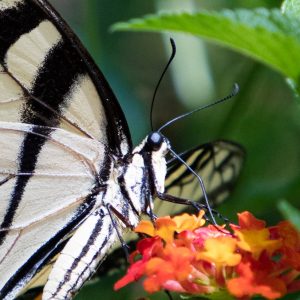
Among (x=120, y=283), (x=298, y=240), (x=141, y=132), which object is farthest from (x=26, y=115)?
(x=141, y=132)

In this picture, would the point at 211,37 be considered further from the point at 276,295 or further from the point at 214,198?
the point at 214,198

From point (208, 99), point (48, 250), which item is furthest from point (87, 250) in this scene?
point (208, 99)

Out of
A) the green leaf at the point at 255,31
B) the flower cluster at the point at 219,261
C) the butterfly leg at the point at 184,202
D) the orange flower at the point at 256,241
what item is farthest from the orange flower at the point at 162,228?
the green leaf at the point at 255,31

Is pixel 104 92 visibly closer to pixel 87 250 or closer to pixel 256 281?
pixel 87 250

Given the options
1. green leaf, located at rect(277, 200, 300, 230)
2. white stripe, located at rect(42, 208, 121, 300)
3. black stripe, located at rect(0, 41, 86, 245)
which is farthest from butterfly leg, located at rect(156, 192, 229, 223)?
green leaf, located at rect(277, 200, 300, 230)

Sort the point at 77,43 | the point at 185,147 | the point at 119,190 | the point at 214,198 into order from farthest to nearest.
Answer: the point at 185,147 → the point at 214,198 → the point at 119,190 → the point at 77,43

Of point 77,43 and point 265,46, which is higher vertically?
point 77,43
